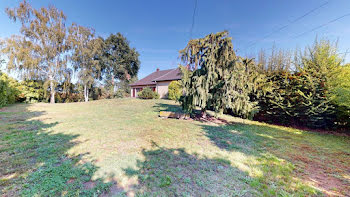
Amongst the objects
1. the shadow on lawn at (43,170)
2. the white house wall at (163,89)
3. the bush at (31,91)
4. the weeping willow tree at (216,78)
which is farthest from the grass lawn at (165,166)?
the bush at (31,91)

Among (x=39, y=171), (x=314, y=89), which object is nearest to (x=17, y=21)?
(x=39, y=171)

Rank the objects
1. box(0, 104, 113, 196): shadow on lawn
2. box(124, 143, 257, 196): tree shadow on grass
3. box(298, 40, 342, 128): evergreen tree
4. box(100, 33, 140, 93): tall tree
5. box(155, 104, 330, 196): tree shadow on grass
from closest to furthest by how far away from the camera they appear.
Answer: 1. box(0, 104, 113, 196): shadow on lawn
2. box(124, 143, 257, 196): tree shadow on grass
3. box(155, 104, 330, 196): tree shadow on grass
4. box(298, 40, 342, 128): evergreen tree
5. box(100, 33, 140, 93): tall tree

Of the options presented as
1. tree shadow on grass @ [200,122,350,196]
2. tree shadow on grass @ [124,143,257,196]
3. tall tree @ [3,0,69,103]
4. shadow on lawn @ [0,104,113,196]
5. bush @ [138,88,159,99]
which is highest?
tall tree @ [3,0,69,103]

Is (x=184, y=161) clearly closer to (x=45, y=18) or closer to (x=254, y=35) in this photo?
(x=254, y=35)

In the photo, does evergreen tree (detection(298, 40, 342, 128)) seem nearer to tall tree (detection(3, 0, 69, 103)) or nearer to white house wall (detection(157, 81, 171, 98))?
white house wall (detection(157, 81, 171, 98))

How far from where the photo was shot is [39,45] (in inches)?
627

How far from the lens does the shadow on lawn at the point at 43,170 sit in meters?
1.96

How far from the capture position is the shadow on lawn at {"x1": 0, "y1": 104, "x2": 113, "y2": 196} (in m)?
1.96

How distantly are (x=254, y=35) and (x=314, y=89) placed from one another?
628 cm

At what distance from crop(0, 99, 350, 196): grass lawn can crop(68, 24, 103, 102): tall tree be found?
17661 mm

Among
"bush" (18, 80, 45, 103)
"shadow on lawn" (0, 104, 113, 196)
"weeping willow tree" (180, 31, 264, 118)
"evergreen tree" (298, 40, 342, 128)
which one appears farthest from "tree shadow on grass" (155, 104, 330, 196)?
"bush" (18, 80, 45, 103)

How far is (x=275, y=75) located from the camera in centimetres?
718

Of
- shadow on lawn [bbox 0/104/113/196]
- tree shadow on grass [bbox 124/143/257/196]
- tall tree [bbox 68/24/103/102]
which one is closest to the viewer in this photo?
shadow on lawn [bbox 0/104/113/196]

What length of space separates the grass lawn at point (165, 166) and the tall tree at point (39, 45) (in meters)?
16.8
